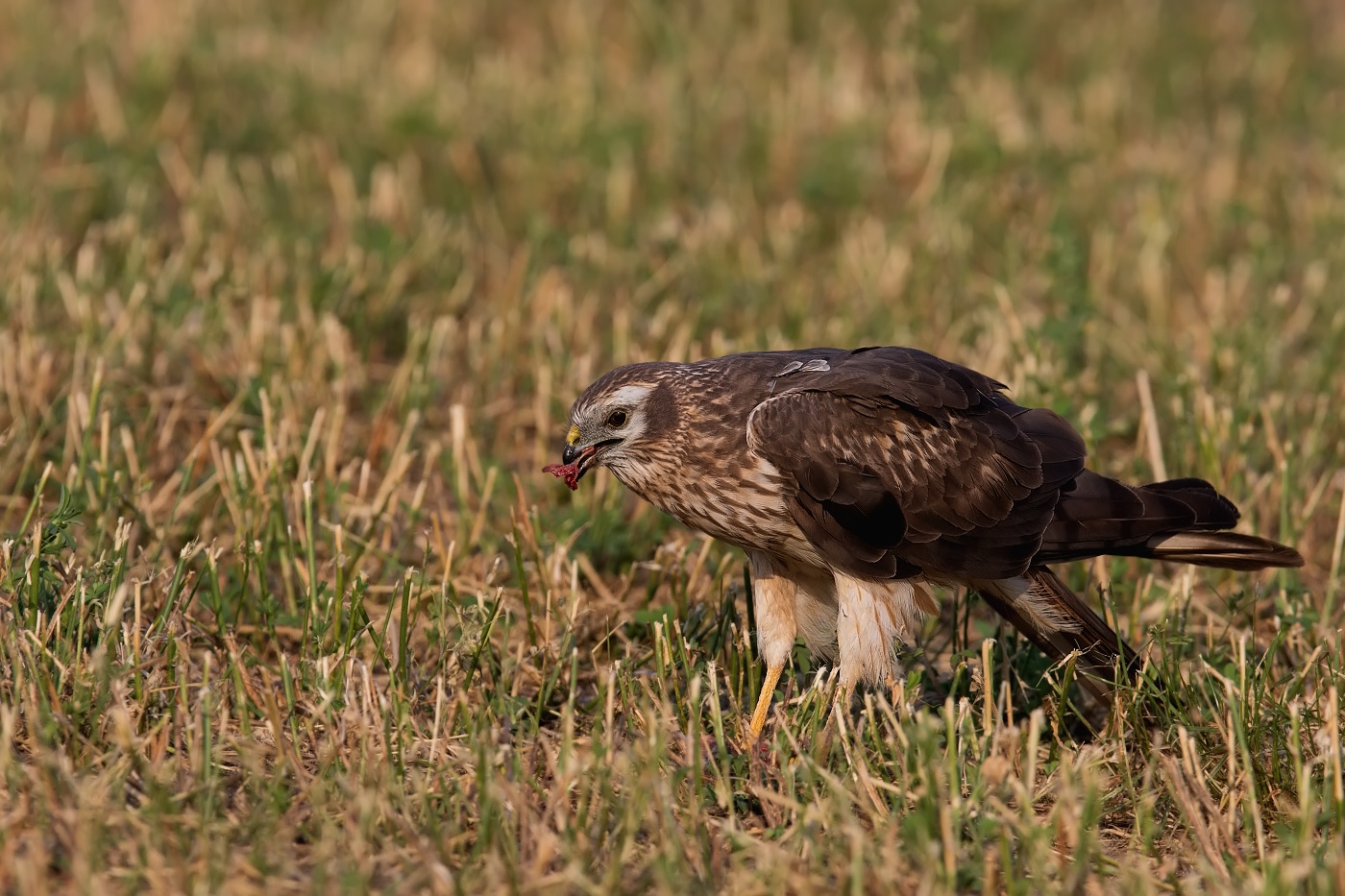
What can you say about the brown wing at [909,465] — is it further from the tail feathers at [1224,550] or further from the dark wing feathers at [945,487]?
the tail feathers at [1224,550]

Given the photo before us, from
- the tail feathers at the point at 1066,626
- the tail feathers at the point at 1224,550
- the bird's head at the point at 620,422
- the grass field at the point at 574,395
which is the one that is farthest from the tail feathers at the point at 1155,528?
the bird's head at the point at 620,422

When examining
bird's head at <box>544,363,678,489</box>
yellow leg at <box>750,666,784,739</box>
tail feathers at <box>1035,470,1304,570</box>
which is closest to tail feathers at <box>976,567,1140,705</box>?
tail feathers at <box>1035,470,1304,570</box>

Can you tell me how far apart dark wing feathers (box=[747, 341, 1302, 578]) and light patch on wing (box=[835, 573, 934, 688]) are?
0.08 m

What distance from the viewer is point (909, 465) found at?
4.57 m

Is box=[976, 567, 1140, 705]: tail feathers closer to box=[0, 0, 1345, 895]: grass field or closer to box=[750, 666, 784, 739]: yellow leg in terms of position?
box=[0, 0, 1345, 895]: grass field

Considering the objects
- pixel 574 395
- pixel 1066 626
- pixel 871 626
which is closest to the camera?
pixel 871 626

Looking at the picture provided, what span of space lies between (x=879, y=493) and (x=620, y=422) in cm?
79

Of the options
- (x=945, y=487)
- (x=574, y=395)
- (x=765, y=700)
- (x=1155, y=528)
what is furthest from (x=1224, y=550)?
(x=574, y=395)

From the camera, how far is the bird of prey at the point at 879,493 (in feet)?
14.7

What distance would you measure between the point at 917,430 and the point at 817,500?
16.1 inches

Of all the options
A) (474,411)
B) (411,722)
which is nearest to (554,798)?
(411,722)

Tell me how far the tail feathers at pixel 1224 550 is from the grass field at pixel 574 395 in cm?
22

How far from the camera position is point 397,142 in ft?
30.4

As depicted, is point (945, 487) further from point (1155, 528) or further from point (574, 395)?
point (574, 395)
